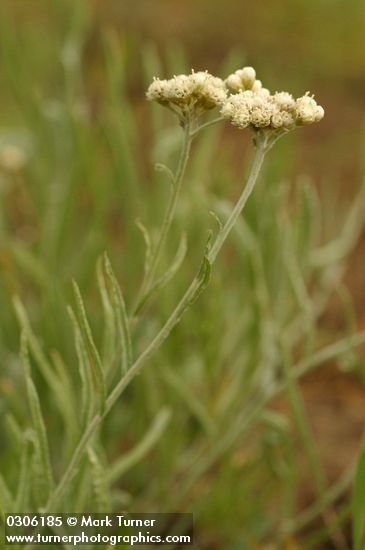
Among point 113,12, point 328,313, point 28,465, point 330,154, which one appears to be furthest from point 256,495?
point 113,12

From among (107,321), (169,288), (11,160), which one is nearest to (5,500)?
(107,321)

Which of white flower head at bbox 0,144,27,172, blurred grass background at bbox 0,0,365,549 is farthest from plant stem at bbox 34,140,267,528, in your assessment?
white flower head at bbox 0,144,27,172

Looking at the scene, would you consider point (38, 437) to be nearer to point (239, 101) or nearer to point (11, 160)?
point (239, 101)

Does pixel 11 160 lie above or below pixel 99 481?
above

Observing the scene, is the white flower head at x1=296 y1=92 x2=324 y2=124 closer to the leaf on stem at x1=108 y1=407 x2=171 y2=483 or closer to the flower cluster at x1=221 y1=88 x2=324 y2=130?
the flower cluster at x1=221 y1=88 x2=324 y2=130

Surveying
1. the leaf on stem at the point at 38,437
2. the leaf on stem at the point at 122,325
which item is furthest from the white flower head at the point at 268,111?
the leaf on stem at the point at 38,437

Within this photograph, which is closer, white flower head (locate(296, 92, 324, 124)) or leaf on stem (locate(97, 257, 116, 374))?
white flower head (locate(296, 92, 324, 124))

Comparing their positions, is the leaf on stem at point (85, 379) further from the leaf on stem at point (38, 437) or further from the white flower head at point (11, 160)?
the white flower head at point (11, 160)

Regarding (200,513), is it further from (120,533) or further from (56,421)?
(120,533)
